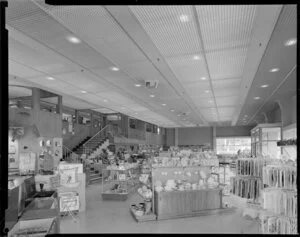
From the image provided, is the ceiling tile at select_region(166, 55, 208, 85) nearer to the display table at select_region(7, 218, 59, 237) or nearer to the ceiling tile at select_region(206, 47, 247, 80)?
the ceiling tile at select_region(206, 47, 247, 80)

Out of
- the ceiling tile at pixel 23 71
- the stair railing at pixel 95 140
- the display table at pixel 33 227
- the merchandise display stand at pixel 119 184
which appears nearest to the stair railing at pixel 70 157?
the stair railing at pixel 95 140

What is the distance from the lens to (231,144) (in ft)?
83.9

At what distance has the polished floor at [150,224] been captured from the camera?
4766 millimetres

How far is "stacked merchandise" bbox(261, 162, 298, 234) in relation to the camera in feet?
9.80

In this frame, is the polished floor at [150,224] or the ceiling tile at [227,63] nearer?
the polished floor at [150,224]

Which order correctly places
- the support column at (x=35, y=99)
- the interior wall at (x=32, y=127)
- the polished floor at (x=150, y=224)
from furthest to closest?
the interior wall at (x=32, y=127) < the support column at (x=35, y=99) < the polished floor at (x=150, y=224)

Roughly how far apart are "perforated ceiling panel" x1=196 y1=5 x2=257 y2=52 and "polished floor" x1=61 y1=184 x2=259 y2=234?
3322 mm

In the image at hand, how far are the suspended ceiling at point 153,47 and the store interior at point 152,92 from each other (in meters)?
0.03

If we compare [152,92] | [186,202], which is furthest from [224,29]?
[152,92]

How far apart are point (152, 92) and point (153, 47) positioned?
14.0ft

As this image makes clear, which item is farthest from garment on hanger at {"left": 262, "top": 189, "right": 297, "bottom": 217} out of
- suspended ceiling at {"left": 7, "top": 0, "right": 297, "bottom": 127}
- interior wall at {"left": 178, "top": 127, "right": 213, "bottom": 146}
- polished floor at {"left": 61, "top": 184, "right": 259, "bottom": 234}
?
interior wall at {"left": 178, "top": 127, "right": 213, "bottom": 146}

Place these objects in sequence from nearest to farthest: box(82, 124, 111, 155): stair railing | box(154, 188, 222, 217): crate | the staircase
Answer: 1. box(154, 188, 222, 217): crate
2. box(82, 124, 111, 155): stair railing
3. the staircase

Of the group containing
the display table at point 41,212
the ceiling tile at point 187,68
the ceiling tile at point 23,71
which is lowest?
the display table at point 41,212

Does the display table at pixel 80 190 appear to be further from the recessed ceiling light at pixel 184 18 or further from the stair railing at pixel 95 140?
the stair railing at pixel 95 140
